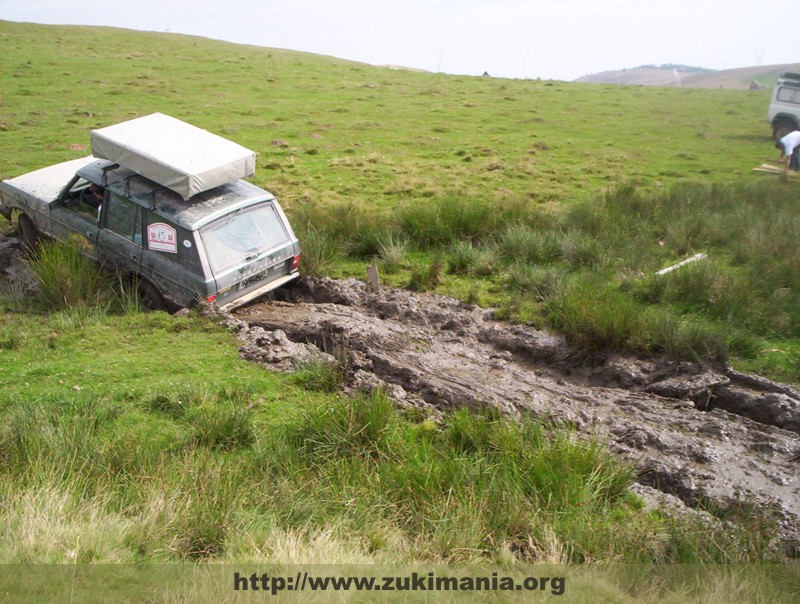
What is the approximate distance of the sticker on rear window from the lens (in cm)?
940

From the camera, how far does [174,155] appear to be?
32.0 ft

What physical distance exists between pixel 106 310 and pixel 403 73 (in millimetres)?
35333

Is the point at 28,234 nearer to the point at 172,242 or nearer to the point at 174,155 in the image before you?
the point at 174,155

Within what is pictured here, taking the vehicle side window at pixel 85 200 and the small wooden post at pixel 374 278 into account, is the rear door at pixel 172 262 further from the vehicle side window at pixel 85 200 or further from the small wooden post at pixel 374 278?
the small wooden post at pixel 374 278

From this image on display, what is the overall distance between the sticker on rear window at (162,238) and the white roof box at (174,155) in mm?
499

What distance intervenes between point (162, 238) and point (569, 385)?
550 cm

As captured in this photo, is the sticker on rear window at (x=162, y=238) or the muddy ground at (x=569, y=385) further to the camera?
the sticker on rear window at (x=162, y=238)

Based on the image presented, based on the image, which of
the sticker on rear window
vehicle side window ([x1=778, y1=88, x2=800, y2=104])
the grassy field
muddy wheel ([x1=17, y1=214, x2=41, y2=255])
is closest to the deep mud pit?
the grassy field

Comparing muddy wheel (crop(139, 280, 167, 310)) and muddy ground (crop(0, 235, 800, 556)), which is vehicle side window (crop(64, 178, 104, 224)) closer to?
muddy wheel (crop(139, 280, 167, 310))

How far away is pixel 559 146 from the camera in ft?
78.3

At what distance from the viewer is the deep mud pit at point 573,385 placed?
6230 millimetres

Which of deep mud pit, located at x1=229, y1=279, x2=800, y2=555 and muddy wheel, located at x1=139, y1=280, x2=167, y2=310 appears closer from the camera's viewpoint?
deep mud pit, located at x1=229, y1=279, x2=800, y2=555

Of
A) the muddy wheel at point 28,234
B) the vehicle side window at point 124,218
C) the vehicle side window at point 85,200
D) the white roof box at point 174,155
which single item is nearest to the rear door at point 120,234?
the vehicle side window at point 124,218

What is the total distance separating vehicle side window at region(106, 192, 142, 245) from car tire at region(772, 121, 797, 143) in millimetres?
22844
